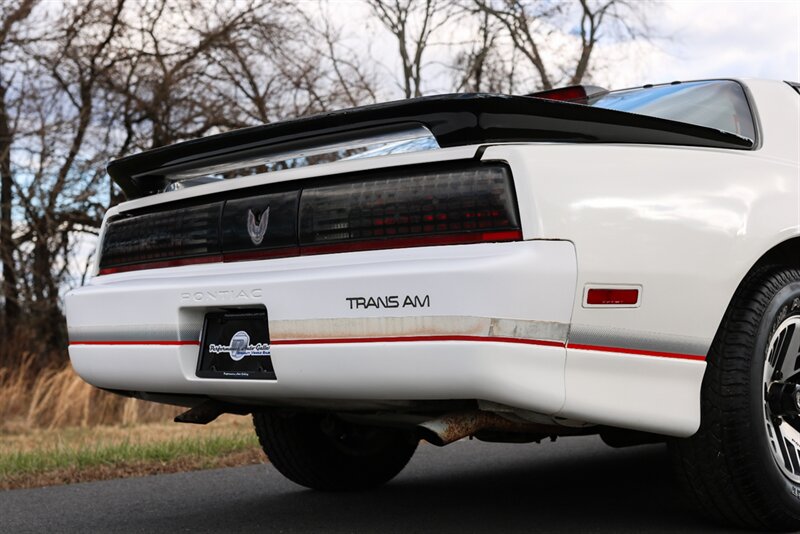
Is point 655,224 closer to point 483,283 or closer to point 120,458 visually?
point 483,283

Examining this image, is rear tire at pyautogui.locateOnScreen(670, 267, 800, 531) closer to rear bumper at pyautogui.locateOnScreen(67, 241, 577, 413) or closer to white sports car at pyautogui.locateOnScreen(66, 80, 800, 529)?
white sports car at pyautogui.locateOnScreen(66, 80, 800, 529)

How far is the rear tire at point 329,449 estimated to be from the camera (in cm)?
417

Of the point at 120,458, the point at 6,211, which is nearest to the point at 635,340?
the point at 120,458

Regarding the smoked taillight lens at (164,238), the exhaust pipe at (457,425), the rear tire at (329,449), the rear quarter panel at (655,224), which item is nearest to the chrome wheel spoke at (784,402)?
the rear quarter panel at (655,224)

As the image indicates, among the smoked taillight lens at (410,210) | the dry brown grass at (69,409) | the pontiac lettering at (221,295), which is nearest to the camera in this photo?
the smoked taillight lens at (410,210)

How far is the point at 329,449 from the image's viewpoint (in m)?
4.32

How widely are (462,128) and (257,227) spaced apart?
74 centimetres

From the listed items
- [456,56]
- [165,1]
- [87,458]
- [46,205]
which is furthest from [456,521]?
[456,56]

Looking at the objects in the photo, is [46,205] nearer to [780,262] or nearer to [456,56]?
[456,56]

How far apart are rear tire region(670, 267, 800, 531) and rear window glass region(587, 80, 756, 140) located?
64 cm

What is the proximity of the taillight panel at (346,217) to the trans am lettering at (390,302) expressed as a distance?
185 millimetres

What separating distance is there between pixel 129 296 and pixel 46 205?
361 inches

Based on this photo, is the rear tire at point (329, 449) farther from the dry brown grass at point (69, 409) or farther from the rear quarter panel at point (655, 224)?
the dry brown grass at point (69, 409)

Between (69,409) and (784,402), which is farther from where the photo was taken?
(69,409)
